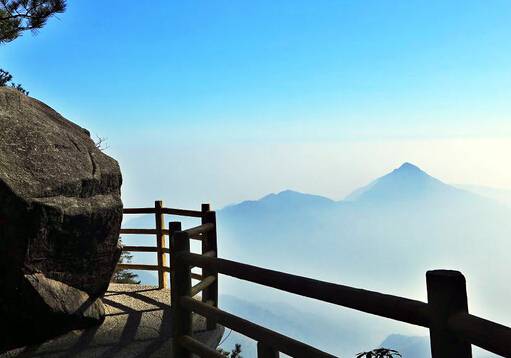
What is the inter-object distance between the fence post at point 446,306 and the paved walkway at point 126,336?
440 centimetres

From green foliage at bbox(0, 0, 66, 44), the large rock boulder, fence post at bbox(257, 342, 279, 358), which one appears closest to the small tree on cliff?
green foliage at bbox(0, 0, 66, 44)

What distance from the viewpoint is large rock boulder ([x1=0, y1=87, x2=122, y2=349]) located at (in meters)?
5.42

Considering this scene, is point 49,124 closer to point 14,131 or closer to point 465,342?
point 14,131

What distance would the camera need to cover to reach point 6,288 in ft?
18.0

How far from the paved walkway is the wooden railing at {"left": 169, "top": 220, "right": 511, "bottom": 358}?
209cm

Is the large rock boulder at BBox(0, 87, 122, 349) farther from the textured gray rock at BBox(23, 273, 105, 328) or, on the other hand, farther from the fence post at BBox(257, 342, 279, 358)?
the fence post at BBox(257, 342, 279, 358)

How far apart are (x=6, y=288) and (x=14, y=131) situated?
2035 mm

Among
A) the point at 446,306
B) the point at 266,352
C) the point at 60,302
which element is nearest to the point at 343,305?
the point at 446,306

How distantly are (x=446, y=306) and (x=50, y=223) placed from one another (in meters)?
4.93

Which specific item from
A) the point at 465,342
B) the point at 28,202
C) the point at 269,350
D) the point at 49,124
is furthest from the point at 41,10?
the point at 465,342

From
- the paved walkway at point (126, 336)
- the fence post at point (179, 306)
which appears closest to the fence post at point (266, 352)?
the fence post at point (179, 306)

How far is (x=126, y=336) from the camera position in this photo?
244 inches

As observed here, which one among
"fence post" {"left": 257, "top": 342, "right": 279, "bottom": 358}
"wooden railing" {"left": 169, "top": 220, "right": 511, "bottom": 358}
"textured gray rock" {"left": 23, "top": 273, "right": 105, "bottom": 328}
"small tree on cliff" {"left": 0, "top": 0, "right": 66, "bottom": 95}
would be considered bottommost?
"textured gray rock" {"left": 23, "top": 273, "right": 105, "bottom": 328}

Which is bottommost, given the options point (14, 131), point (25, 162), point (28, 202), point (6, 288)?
point (6, 288)
